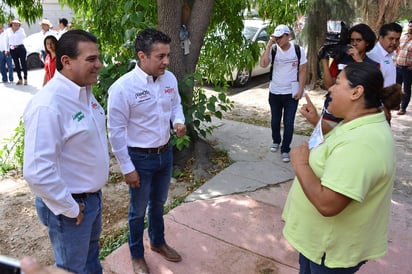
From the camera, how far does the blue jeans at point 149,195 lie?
2775 mm

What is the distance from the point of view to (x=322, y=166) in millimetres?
1834

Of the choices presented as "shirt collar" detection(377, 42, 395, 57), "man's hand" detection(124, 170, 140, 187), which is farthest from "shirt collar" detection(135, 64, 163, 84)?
"shirt collar" detection(377, 42, 395, 57)

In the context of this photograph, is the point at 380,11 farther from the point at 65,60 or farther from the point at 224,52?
the point at 65,60

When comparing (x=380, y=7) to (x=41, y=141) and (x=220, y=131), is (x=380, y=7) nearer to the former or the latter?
(x=220, y=131)

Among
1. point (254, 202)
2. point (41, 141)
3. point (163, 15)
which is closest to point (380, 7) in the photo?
point (163, 15)

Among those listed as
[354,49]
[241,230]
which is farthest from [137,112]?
[354,49]

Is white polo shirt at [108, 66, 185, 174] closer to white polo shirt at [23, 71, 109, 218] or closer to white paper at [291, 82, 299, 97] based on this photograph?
white polo shirt at [23, 71, 109, 218]

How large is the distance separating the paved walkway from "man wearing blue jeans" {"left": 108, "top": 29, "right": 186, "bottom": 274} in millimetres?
456

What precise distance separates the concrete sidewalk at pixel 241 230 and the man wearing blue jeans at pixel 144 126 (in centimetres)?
43

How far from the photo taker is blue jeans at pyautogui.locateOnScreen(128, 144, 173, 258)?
2775 mm

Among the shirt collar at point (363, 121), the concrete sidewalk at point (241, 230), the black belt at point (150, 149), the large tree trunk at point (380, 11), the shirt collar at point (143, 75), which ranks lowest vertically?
the concrete sidewalk at point (241, 230)

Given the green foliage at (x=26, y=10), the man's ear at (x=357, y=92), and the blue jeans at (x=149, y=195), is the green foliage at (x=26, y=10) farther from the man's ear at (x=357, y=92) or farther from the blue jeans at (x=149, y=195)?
the man's ear at (x=357, y=92)

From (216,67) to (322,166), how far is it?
440cm

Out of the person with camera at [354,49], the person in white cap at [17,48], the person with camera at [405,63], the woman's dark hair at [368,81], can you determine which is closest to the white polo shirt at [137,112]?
the woman's dark hair at [368,81]
